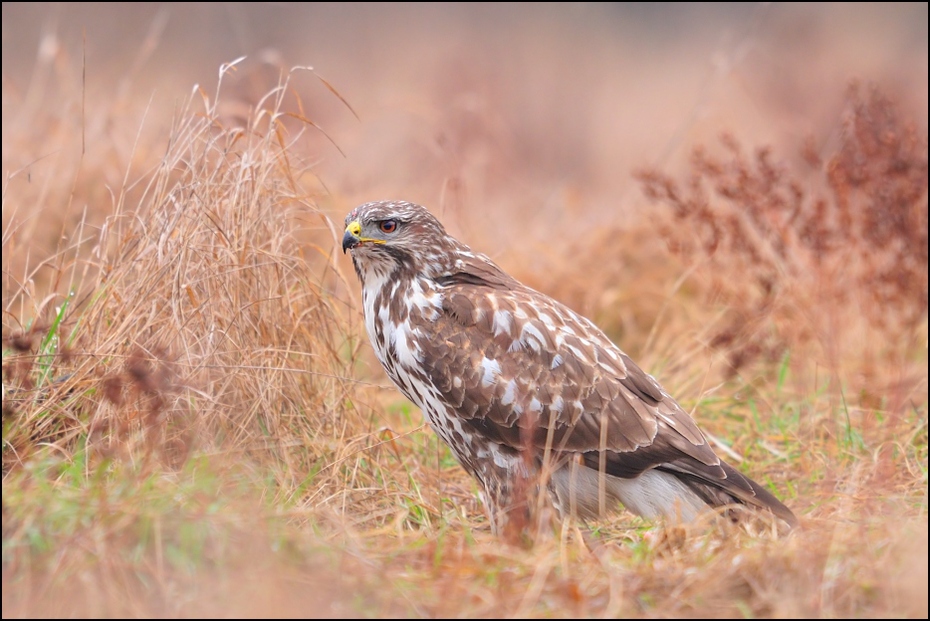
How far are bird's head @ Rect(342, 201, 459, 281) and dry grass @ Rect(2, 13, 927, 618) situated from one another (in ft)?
1.83

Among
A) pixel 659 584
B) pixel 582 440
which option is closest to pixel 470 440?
pixel 582 440

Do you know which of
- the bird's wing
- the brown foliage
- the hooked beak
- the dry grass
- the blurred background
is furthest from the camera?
the blurred background

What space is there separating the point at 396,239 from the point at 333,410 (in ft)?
3.03

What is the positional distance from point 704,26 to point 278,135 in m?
16.4

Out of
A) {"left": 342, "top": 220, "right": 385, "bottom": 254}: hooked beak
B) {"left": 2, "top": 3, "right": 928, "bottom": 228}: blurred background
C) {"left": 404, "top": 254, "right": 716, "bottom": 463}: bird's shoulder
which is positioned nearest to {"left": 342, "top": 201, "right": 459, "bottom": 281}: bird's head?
{"left": 342, "top": 220, "right": 385, "bottom": 254}: hooked beak

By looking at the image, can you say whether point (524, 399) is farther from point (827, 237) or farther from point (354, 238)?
point (827, 237)

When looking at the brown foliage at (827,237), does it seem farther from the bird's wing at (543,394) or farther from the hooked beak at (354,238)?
the hooked beak at (354,238)

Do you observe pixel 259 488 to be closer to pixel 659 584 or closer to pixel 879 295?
Result: pixel 659 584

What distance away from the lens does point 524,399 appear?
3.94 metres

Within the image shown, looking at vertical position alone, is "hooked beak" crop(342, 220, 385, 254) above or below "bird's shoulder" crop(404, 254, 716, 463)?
above

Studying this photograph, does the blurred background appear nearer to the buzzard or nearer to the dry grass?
the dry grass

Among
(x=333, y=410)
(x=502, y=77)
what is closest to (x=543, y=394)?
(x=333, y=410)

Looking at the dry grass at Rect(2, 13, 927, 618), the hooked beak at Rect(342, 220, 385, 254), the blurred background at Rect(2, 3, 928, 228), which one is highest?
the blurred background at Rect(2, 3, 928, 228)

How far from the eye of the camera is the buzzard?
12.9 ft
